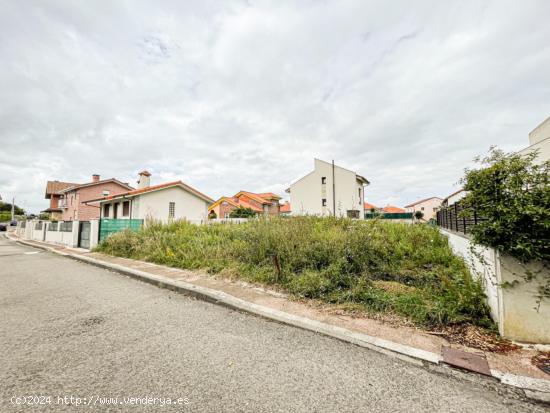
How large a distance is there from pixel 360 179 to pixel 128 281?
1174 inches

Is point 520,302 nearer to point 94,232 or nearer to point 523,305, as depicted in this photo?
point 523,305

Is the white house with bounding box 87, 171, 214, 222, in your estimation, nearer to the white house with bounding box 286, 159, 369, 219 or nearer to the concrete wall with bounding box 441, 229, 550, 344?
the white house with bounding box 286, 159, 369, 219

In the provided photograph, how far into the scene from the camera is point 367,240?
205 inches

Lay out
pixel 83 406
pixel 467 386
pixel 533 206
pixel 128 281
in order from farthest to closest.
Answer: pixel 128 281 → pixel 533 206 → pixel 467 386 → pixel 83 406

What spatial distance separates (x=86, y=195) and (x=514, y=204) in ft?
120

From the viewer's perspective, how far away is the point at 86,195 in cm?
2947

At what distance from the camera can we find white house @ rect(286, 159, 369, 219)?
30.2 meters

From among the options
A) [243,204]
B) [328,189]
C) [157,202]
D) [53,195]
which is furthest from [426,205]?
[53,195]

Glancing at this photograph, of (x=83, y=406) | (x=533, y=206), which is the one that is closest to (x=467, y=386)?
(x=533, y=206)

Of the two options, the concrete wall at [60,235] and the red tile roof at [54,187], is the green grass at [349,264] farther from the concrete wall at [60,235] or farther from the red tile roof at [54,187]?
the red tile roof at [54,187]

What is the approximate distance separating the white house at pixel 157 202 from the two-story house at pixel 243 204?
10.5 meters

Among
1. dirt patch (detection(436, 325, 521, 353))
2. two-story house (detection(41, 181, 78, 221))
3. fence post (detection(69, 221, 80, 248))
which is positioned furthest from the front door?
two-story house (detection(41, 181, 78, 221))

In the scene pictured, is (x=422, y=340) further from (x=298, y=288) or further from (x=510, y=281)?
(x=298, y=288)

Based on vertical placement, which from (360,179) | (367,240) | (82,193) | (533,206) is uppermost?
(360,179)
